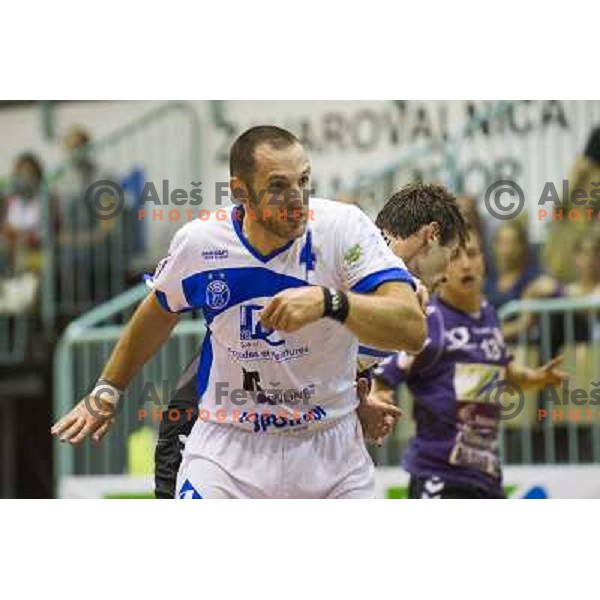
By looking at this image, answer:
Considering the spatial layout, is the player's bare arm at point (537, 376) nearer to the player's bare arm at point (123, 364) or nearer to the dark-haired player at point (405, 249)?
the dark-haired player at point (405, 249)

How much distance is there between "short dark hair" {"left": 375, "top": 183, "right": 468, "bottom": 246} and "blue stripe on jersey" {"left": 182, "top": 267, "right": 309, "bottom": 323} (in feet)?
2.13

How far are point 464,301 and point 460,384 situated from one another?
0.34m

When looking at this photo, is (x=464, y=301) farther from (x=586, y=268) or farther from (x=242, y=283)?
(x=586, y=268)

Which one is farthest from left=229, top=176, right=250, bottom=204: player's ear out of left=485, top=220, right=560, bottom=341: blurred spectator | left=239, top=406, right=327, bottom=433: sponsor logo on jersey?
left=485, top=220, right=560, bottom=341: blurred spectator

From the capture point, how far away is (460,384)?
636cm

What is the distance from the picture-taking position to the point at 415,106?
8.65 m

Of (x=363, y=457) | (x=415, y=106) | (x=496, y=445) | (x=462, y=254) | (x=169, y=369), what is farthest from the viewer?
(x=415, y=106)

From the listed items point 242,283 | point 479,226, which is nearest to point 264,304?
point 242,283

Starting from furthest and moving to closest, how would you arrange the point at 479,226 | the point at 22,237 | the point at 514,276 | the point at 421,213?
the point at 22,237, the point at 514,276, the point at 479,226, the point at 421,213

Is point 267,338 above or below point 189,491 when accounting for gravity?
above

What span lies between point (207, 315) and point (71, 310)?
5194 millimetres

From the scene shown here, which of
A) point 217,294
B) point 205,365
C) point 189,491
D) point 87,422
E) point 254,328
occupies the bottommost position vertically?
point 189,491

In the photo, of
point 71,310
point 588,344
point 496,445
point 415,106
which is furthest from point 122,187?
point 496,445
